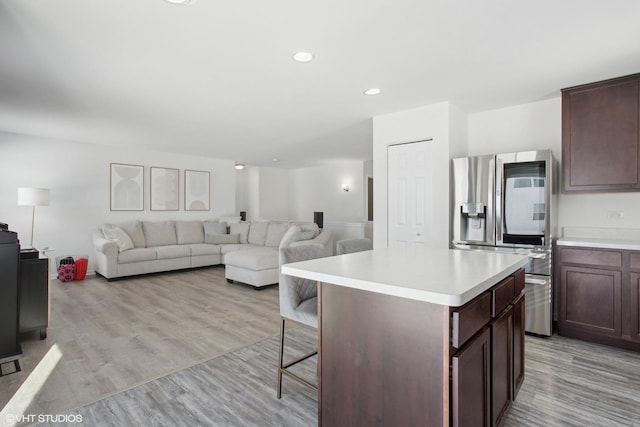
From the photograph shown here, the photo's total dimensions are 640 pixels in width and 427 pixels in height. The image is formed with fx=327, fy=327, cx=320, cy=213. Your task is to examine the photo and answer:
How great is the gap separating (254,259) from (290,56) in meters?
3.07

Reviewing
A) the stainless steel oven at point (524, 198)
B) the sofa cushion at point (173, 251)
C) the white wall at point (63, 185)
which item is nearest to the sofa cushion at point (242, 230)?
the sofa cushion at point (173, 251)

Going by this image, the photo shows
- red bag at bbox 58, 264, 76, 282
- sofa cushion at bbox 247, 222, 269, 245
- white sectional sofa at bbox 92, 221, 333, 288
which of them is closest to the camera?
white sectional sofa at bbox 92, 221, 333, 288

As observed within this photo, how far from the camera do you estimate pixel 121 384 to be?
2.24 meters

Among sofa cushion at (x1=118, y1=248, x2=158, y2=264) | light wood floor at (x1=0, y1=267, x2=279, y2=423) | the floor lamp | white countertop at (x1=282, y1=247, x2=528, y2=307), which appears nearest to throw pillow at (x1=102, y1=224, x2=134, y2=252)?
sofa cushion at (x1=118, y1=248, x2=158, y2=264)

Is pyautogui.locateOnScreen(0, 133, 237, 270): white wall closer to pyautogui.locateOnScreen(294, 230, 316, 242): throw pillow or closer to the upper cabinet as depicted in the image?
pyautogui.locateOnScreen(294, 230, 316, 242): throw pillow

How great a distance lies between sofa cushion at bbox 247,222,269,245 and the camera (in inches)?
254

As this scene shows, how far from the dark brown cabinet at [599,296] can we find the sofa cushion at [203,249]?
5.60m

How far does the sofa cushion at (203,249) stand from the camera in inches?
248

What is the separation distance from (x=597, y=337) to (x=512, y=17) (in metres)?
2.78

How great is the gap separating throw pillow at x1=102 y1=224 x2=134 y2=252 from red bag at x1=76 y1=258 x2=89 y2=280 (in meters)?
0.53

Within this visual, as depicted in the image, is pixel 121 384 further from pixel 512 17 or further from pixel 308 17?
pixel 512 17

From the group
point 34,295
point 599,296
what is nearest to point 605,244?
point 599,296

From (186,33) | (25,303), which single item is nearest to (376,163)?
(186,33)

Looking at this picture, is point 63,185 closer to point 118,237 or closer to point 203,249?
point 118,237
